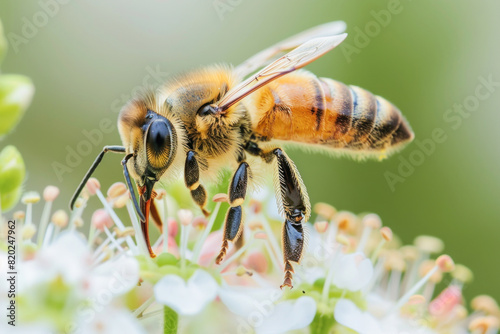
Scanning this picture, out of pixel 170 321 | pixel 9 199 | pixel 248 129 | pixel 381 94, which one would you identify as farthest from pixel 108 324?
pixel 381 94

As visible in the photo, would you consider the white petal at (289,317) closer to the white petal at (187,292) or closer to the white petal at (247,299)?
the white petal at (247,299)

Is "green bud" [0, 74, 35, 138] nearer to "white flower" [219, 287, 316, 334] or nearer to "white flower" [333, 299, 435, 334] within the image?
"white flower" [219, 287, 316, 334]

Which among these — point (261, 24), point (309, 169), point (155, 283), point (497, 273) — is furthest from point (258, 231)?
point (261, 24)

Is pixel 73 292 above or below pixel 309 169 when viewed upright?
above

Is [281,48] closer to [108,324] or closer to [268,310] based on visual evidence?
[268,310]

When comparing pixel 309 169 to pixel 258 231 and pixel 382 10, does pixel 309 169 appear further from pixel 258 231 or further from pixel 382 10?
pixel 258 231

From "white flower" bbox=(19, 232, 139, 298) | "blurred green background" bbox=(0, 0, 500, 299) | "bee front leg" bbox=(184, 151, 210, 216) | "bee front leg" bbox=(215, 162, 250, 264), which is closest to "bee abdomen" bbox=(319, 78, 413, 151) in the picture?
"bee front leg" bbox=(215, 162, 250, 264)
